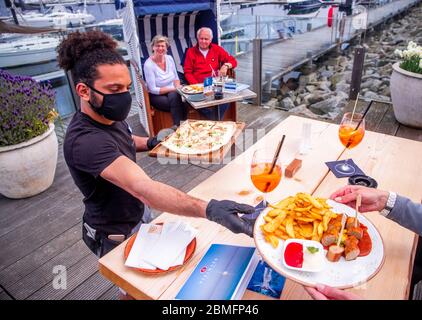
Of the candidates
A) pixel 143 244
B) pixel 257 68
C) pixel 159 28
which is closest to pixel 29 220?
pixel 143 244

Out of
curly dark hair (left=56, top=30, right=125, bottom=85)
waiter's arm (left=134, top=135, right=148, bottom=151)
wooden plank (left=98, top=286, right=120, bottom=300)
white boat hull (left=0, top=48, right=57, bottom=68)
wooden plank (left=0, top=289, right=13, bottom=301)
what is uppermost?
curly dark hair (left=56, top=30, right=125, bottom=85)

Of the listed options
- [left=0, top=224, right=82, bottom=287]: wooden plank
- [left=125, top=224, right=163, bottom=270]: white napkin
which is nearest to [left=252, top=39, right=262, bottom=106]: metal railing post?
[left=0, top=224, right=82, bottom=287]: wooden plank

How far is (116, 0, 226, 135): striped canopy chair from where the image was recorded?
3957 millimetres

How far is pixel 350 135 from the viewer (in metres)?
1.62

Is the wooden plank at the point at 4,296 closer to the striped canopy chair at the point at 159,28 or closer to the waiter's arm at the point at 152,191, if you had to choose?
the waiter's arm at the point at 152,191

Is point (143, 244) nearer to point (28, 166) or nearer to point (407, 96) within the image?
point (28, 166)

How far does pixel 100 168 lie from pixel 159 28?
4.20 meters

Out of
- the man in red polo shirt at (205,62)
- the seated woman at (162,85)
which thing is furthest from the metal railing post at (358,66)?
the seated woman at (162,85)

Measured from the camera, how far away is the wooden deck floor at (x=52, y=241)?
6.66 ft

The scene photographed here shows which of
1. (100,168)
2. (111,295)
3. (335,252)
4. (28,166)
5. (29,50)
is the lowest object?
(111,295)

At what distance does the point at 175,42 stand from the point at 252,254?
4.61 metres

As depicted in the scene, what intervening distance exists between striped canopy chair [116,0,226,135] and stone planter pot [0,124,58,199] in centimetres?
133

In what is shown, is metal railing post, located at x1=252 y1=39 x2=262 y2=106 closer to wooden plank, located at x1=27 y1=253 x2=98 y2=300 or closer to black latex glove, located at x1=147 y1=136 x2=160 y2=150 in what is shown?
black latex glove, located at x1=147 y1=136 x2=160 y2=150
